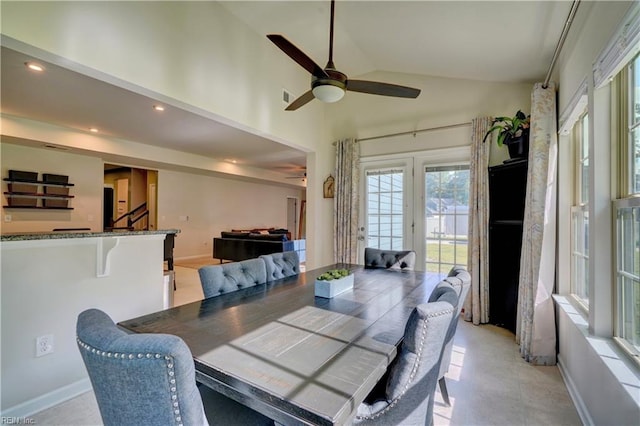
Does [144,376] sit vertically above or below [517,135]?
below

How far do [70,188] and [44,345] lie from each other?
5172 millimetres

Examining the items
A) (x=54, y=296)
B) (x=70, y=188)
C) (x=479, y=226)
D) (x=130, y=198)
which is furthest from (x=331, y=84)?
(x=130, y=198)

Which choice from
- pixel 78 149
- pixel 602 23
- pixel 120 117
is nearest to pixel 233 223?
pixel 78 149

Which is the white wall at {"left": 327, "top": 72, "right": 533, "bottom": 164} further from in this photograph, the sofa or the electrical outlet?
the electrical outlet

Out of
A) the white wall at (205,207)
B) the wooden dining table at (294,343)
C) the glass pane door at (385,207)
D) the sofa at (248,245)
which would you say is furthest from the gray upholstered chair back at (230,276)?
the white wall at (205,207)

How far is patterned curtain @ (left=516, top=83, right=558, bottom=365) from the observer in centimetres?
256

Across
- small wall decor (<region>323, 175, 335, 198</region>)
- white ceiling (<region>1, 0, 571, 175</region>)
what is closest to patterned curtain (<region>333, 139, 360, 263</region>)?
small wall decor (<region>323, 175, 335, 198</region>)

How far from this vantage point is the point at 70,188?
19.4 feet

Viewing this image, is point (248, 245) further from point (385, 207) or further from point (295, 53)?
point (295, 53)

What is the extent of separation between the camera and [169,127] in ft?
15.9

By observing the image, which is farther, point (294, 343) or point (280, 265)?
point (280, 265)

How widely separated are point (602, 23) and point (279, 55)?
3344mm

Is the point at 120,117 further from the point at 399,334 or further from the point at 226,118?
the point at 399,334

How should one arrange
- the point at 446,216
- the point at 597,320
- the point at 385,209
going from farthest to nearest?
the point at 385,209
the point at 446,216
the point at 597,320
